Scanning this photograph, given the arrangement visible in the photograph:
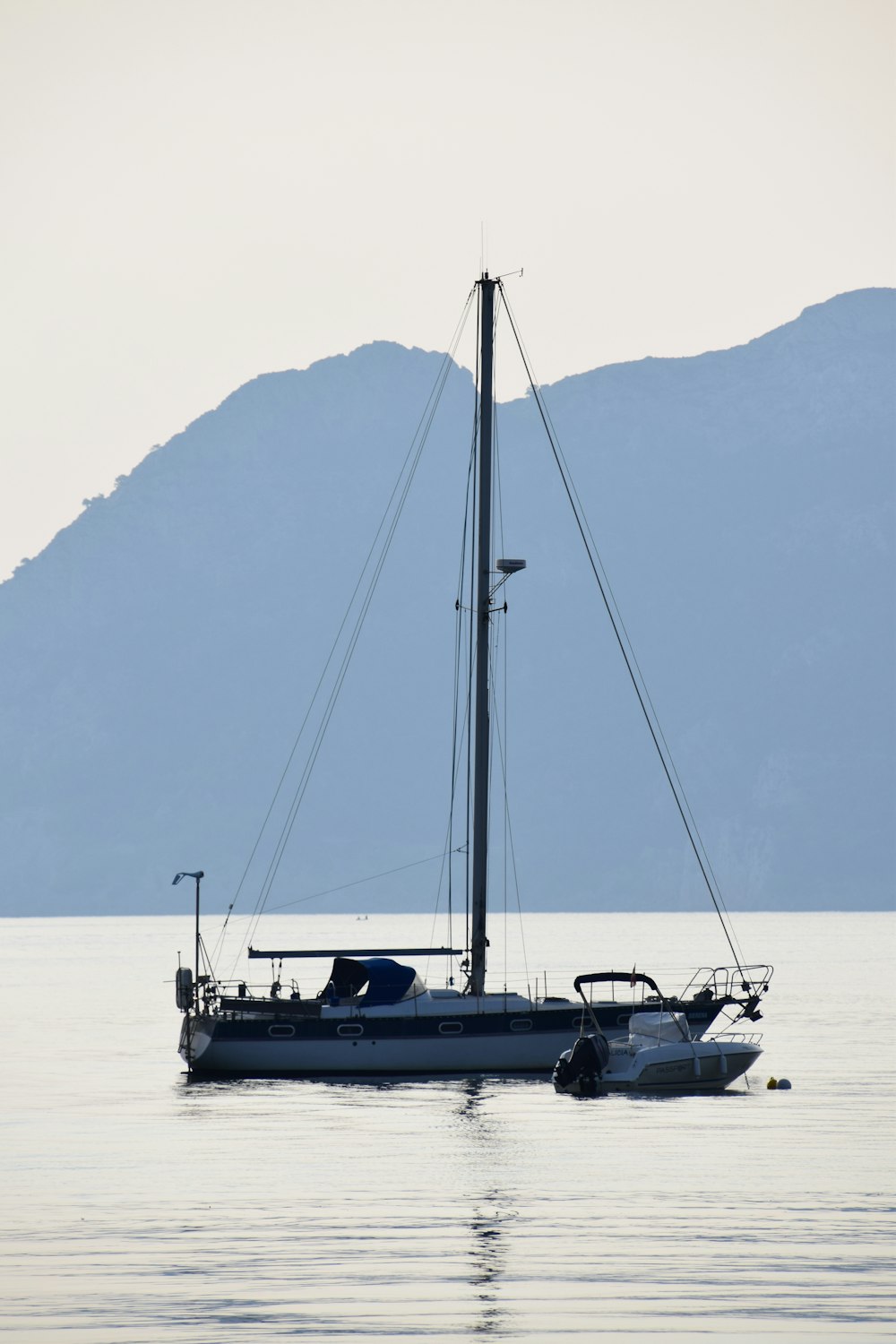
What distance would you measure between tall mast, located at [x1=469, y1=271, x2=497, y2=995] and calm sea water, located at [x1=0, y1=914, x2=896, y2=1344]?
14.0 ft

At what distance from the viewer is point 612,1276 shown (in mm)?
28703

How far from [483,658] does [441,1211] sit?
2434 centimetres

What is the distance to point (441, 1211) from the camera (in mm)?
35000

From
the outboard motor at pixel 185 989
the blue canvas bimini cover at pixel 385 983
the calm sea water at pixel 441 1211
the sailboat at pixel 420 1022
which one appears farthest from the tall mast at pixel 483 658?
the outboard motor at pixel 185 989

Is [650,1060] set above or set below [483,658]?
below

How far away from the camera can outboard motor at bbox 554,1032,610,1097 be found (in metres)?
54.1

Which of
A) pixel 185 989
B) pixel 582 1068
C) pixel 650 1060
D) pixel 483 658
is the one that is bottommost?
pixel 582 1068

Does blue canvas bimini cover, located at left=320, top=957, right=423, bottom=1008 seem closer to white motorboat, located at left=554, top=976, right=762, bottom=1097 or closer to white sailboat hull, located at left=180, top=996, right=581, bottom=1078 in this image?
white sailboat hull, located at left=180, top=996, right=581, bottom=1078

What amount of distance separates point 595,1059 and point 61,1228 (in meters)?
22.8

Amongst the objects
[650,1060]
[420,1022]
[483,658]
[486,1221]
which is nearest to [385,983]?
[420,1022]

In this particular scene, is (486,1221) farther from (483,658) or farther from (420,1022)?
(483,658)

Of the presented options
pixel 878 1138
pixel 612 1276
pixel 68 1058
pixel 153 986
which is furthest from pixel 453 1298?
pixel 153 986

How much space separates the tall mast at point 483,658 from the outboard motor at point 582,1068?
3312 millimetres

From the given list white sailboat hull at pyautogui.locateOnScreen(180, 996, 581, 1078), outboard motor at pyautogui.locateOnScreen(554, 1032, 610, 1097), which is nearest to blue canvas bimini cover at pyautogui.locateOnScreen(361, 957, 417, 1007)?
white sailboat hull at pyautogui.locateOnScreen(180, 996, 581, 1078)
